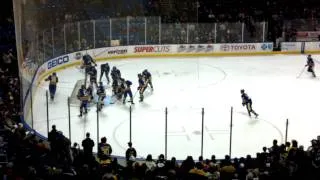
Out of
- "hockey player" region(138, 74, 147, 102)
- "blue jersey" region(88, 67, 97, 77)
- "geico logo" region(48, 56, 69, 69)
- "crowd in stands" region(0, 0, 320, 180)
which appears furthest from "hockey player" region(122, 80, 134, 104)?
"geico logo" region(48, 56, 69, 69)

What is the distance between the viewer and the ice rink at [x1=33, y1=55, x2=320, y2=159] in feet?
41.1

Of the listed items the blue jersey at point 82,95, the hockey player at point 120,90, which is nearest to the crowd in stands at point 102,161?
the blue jersey at point 82,95

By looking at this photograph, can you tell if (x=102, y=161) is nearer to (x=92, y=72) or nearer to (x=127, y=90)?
(x=127, y=90)

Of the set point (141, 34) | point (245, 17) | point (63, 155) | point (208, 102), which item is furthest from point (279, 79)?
point (63, 155)

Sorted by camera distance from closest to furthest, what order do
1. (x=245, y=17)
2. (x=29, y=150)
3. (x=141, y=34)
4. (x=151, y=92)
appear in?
1. (x=29, y=150)
2. (x=151, y=92)
3. (x=141, y=34)
4. (x=245, y=17)

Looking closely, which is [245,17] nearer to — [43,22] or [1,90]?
[43,22]

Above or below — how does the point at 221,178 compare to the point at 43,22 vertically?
below

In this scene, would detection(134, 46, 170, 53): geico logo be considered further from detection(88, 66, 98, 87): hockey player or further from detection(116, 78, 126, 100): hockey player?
detection(116, 78, 126, 100): hockey player

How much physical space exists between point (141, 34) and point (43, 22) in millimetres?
4703

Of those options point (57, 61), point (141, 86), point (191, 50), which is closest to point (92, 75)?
point (141, 86)

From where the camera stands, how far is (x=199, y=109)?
1490 cm

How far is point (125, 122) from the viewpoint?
13.8 m

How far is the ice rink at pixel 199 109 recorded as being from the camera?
12531 mm

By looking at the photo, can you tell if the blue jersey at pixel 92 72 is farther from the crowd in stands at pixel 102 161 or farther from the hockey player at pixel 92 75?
the crowd in stands at pixel 102 161
